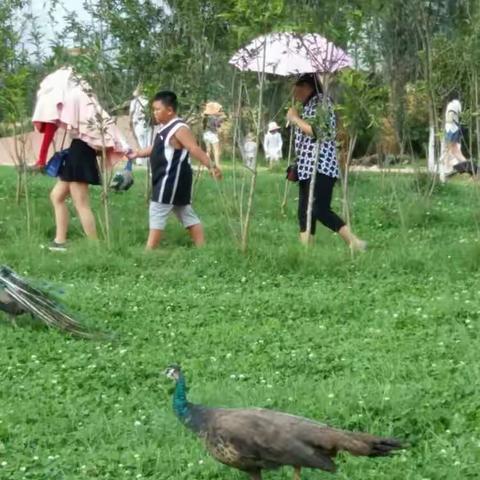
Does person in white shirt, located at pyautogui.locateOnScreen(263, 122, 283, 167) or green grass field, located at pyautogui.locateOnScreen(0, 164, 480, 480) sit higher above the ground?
person in white shirt, located at pyautogui.locateOnScreen(263, 122, 283, 167)

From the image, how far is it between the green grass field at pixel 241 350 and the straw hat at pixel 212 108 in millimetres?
1636

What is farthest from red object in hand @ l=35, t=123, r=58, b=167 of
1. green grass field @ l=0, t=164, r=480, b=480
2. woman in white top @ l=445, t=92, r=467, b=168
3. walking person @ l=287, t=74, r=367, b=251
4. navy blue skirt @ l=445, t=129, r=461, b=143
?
navy blue skirt @ l=445, t=129, r=461, b=143

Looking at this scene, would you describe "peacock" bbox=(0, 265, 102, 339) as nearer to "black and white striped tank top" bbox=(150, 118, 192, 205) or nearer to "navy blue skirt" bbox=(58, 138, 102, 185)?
"black and white striped tank top" bbox=(150, 118, 192, 205)

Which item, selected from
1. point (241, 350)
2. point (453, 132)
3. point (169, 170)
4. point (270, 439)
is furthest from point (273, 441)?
point (453, 132)

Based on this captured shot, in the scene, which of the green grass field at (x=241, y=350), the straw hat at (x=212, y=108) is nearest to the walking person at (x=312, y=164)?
the green grass field at (x=241, y=350)

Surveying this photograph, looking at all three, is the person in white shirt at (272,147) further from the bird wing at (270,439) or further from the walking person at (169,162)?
the bird wing at (270,439)

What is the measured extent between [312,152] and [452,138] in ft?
21.9

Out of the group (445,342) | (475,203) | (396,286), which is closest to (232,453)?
(445,342)

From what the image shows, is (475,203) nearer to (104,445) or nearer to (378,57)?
(378,57)

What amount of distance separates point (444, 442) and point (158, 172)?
5.52 m

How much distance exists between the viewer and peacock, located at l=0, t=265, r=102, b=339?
22.7 ft

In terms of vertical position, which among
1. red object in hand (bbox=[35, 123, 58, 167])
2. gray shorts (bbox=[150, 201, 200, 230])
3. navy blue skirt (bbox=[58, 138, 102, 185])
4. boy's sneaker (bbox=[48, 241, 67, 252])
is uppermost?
red object in hand (bbox=[35, 123, 58, 167])

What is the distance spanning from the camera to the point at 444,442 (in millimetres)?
4902

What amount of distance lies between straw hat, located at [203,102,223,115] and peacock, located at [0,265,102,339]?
5325mm
